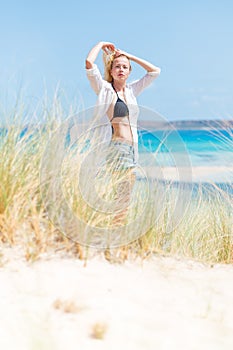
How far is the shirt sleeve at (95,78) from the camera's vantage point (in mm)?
4254

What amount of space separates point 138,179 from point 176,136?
1.58ft

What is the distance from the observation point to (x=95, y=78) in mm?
4266

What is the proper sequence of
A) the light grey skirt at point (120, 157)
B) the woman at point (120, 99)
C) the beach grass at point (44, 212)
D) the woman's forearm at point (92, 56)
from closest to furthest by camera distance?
the beach grass at point (44, 212) < the light grey skirt at point (120, 157) < the woman at point (120, 99) < the woman's forearm at point (92, 56)

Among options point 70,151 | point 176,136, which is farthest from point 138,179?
point 70,151

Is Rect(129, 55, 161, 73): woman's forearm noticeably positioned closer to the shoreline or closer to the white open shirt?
the white open shirt

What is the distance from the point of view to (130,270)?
313 centimetres

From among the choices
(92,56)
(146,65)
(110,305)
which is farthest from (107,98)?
(110,305)

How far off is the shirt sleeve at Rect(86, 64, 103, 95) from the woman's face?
0.15m

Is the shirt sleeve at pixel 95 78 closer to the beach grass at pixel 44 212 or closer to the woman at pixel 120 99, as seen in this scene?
the woman at pixel 120 99

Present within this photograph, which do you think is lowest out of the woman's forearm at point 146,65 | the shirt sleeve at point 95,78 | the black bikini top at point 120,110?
the black bikini top at point 120,110

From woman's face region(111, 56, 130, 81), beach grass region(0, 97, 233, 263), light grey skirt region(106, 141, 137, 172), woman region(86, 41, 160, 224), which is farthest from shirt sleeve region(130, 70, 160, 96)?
beach grass region(0, 97, 233, 263)

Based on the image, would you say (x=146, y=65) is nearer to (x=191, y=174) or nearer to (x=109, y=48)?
(x=109, y=48)

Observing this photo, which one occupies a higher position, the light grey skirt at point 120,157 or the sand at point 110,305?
the light grey skirt at point 120,157

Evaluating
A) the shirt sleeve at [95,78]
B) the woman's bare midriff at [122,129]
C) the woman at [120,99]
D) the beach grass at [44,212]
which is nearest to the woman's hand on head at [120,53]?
the woman at [120,99]
